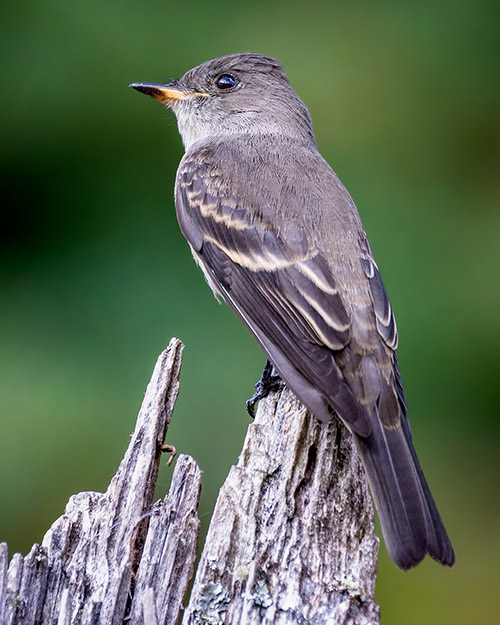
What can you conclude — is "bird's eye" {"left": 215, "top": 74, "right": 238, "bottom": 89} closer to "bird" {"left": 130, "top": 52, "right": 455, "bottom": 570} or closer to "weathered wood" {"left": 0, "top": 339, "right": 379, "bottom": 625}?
"bird" {"left": 130, "top": 52, "right": 455, "bottom": 570}

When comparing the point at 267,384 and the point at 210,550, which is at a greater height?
the point at 267,384

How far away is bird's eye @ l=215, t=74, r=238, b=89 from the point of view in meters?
4.30

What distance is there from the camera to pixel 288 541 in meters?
2.31

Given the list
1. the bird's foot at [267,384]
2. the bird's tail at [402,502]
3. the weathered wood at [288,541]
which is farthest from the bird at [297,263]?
the bird's foot at [267,384]

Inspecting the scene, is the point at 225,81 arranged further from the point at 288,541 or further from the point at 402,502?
the point at 288,541

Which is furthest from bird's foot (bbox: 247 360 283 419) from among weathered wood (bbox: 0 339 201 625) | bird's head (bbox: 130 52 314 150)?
bird's head (bbox: 130 52 314 150)

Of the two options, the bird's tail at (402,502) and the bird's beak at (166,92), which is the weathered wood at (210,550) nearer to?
the bird's tail at (402,502)

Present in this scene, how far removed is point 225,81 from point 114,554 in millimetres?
2762

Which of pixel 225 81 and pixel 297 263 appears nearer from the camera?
pixel 297 263

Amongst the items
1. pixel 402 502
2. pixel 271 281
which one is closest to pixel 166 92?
pixel 271 281

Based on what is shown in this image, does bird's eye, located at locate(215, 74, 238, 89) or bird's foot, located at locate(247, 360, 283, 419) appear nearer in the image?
bird's foot, located at locate(247, 360, 283, 419)

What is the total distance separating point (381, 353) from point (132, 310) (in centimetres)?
164

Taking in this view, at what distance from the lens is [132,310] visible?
418 centimetres

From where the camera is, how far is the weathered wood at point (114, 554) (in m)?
2.21
